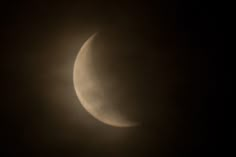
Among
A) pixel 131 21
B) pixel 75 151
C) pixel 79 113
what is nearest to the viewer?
pixel 131 21

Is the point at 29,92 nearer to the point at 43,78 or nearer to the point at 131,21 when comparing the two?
the point at 43,78

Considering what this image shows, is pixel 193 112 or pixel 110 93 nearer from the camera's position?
pixel 110 93

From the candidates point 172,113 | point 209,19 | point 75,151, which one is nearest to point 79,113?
point 75,151

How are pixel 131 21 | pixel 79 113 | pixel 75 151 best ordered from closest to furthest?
pixel 131 21 < pixel 79 113 < pixel 75 151

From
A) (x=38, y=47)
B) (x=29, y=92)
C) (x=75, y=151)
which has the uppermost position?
(x=38, y=47)

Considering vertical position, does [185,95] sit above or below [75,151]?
above

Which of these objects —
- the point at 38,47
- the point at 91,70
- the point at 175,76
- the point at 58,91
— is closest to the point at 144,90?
the point at 175,76
